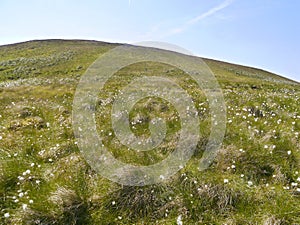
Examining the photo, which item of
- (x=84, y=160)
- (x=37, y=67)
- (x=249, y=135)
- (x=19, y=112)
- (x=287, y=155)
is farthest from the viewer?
(x=37, y=67)

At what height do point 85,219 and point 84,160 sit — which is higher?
point 84,160

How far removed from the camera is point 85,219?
4.73 metres

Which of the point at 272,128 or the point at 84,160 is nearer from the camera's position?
the point at 84,160

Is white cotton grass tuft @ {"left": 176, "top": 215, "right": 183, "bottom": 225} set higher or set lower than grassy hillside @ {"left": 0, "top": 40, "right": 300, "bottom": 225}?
lower

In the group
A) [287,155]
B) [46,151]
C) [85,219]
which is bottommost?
[85,219]

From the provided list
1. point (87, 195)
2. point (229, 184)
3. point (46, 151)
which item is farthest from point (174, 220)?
point (46, 151)

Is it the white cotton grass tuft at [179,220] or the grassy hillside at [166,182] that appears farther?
the grassy hillside at [166,182]

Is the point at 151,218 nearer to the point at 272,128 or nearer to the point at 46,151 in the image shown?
the point at 46,151

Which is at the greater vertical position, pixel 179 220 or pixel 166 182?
pixel 166 182

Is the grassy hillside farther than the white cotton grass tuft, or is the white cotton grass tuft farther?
the grassy hillside

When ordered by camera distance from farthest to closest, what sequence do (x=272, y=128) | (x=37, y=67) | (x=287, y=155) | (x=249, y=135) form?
(x=37, y=67), (x=272, y=128), (x=249, y=135), (x=287, y=155)

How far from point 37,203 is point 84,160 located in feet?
5.38

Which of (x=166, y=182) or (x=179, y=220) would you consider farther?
(x=166, y=182)

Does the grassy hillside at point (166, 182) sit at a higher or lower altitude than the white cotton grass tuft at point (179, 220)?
higher
